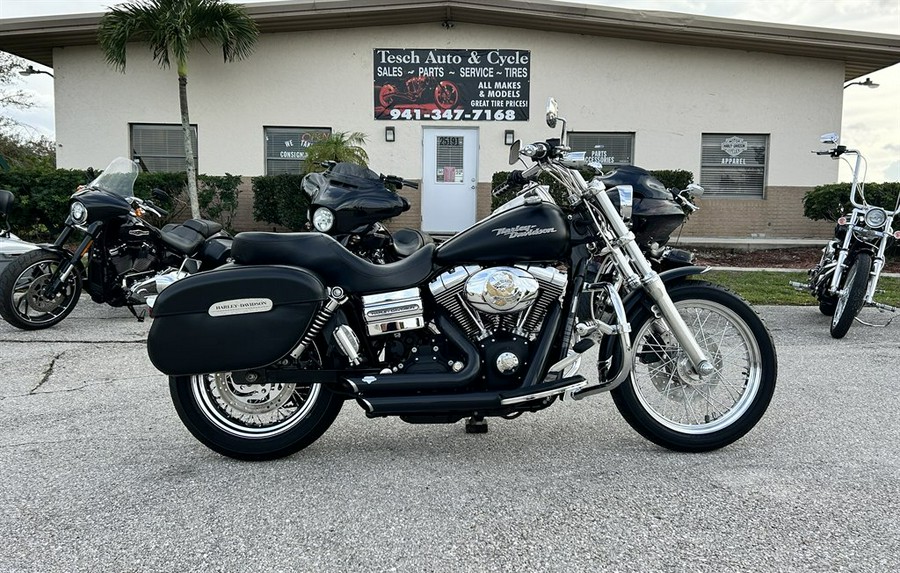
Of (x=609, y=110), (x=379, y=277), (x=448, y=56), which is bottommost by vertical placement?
(x=379, y=277)

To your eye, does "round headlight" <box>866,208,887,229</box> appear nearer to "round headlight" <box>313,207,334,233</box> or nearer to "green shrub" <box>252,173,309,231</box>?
"round headlight" <box>313,207,334,233</box>

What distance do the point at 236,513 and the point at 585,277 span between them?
1.76 m

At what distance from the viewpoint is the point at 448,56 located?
1355 cm

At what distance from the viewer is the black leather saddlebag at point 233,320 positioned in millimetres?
2764

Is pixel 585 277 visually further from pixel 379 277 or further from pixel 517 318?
pixel 379 277

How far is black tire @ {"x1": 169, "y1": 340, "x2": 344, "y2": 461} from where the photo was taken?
2.91 m

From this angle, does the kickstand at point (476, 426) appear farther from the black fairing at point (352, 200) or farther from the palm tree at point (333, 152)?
the palm tree at point (333, 152)

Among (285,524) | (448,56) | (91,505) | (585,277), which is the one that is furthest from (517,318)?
(448,56)

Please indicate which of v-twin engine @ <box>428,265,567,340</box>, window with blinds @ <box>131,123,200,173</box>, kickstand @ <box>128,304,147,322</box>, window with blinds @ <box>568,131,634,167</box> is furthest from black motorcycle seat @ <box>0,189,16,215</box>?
window with blinds @ <box>568,131,634,167</box>

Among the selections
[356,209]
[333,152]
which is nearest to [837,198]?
[333,152]

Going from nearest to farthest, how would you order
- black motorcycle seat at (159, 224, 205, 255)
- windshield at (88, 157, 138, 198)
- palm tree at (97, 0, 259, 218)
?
black motorcycle seat at (159, 224, 205, 255)
windshield at (88, 157, 138, 198)
palm tree at (97, 0, 259, 218)

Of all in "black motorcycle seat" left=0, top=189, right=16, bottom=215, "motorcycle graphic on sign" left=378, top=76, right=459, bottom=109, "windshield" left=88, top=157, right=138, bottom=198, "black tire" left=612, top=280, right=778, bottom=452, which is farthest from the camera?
"motorcycle graphic on sign" left=378, top=76, right=459, bottom=109

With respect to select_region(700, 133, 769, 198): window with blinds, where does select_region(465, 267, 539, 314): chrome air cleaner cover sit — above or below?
below

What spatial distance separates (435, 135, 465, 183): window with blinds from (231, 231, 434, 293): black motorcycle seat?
11.1 meters
